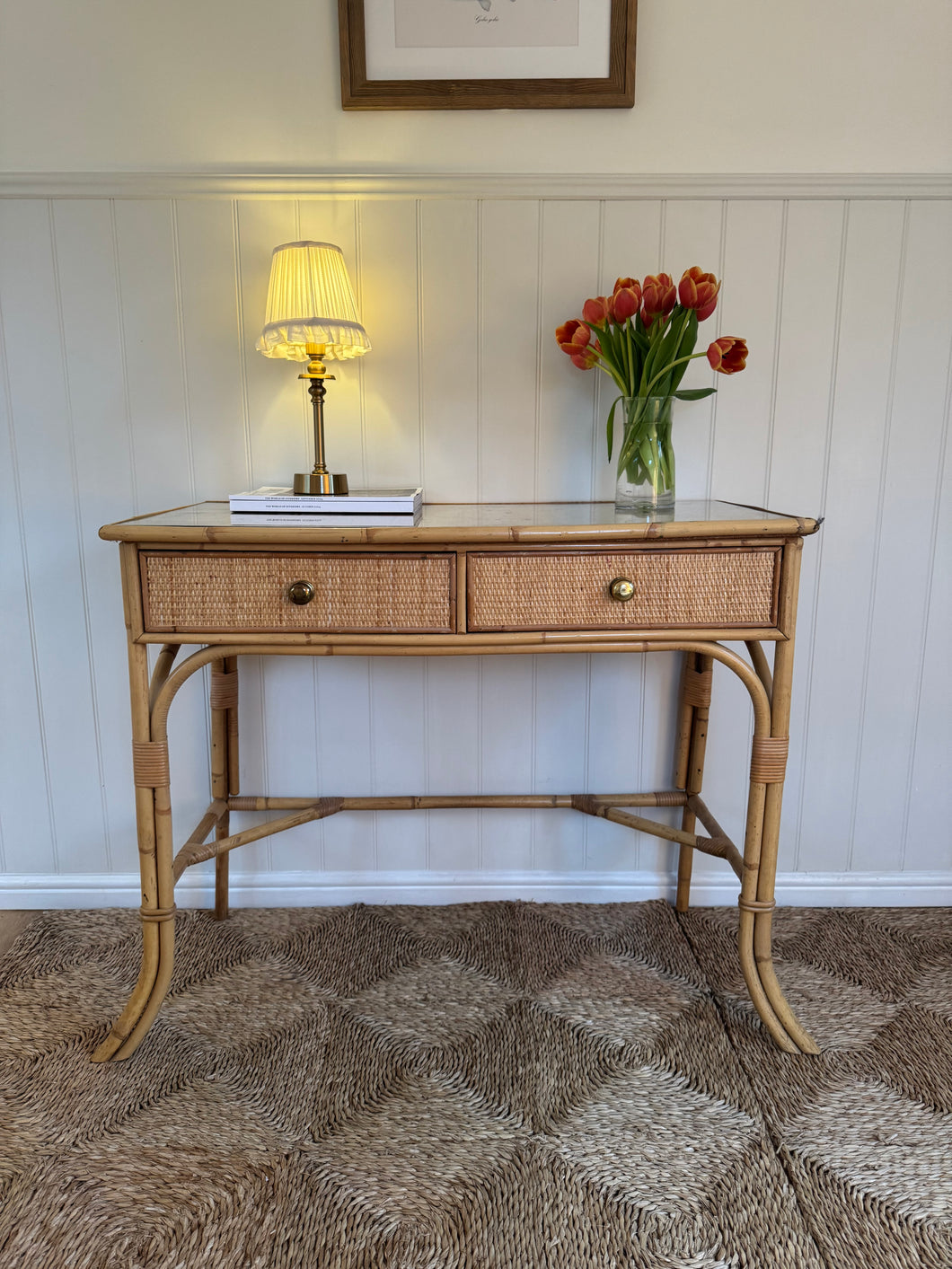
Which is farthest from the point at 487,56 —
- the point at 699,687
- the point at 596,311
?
the point at 699,687

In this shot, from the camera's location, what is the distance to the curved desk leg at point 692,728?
149 cm

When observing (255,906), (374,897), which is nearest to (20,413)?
(255,906)

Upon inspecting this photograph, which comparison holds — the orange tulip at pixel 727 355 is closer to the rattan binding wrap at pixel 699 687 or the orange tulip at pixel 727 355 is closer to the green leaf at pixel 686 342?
the green leaf at pixel 686 342

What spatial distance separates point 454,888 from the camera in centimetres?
162

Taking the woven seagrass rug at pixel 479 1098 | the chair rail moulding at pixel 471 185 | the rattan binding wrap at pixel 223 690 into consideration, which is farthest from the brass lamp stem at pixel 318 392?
the woven seagrass rug at pixel 479 1098

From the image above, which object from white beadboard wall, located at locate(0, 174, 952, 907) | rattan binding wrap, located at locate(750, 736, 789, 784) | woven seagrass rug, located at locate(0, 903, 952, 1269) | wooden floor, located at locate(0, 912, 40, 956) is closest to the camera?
woven seagrass rug, located at locate(0, 903, 952, 1269)

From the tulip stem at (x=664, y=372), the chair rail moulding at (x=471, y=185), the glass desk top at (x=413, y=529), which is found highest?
the chair rail moulding at (x=471, y=185)

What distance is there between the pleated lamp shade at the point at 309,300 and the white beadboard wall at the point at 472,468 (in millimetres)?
165

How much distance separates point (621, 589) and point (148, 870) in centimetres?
84

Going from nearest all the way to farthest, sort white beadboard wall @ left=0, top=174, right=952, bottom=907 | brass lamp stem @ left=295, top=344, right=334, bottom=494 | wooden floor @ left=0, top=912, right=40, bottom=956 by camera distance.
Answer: brass lamp stem @ left=295, top=344, right=334, bottom=494
white beadboard wall @ left=0, top=174, right=952, bottom=907
wooden floor @ left=0, top=912, right=40, bottom=956

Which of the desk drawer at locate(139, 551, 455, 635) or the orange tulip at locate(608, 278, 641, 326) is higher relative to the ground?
the orange tulip at locate(608, 278, 641, 326)

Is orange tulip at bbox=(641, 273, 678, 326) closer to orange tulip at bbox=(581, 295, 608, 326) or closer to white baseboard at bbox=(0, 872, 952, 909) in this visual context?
orange tulip at bbox=(581, 295, 608, 326)

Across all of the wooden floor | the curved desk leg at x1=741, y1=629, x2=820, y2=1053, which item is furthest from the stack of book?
the wooden floor

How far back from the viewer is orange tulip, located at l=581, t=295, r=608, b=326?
1248 millimetres
